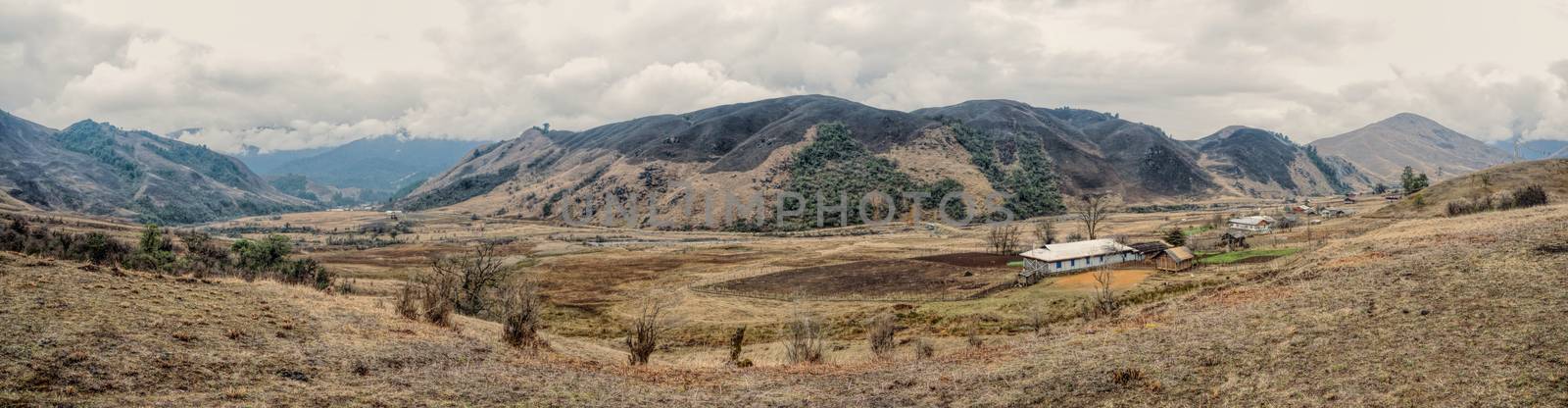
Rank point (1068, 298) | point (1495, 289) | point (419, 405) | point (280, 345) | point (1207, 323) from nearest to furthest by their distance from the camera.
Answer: point (419, 405)
point (280, 345)
point (1495, 289)
point (1207, 323)
point (1068, 298)

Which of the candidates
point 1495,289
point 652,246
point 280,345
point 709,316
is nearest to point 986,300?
point 709,316

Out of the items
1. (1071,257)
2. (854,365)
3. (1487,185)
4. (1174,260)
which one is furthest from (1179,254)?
(1487,185)

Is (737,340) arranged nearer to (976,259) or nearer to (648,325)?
(648,325)

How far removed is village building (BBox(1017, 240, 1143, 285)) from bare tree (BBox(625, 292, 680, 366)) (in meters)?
33.2

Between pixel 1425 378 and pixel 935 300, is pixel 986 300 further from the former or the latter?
pixel 1425 378

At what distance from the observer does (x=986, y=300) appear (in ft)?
188

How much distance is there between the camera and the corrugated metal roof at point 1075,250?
69.9m

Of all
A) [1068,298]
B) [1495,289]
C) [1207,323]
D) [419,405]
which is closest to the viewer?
[419,405]

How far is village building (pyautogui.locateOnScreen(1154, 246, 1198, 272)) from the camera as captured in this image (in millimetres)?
65250

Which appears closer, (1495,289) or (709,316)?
(1495,289)

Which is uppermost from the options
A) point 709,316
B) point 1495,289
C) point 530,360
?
point 1495,289

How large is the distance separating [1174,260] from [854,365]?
50.2m

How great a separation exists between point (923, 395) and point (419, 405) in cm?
1420

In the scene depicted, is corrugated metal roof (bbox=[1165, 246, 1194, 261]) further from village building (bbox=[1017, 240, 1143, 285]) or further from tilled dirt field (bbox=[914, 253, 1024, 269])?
tilled dirt field (bbox=[914, 253, 1024, 269])
